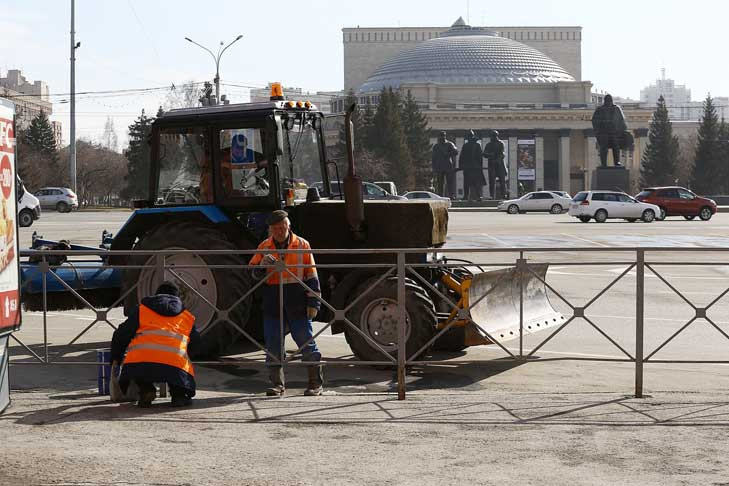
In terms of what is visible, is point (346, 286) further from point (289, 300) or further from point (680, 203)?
point (680, 203)

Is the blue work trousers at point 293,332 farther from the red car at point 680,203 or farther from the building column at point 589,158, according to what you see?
the building column at point 589,158

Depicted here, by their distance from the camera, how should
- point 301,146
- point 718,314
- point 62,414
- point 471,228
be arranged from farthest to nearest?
point 471,228
point 718,314
point 301,146
point 62,414

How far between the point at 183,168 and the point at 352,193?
7.25 ft

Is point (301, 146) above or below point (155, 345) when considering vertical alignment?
above

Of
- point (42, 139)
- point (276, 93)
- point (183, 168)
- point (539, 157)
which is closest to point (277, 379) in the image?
point (183, 168)

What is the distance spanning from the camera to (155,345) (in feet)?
27.9

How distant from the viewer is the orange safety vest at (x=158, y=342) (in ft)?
27.7

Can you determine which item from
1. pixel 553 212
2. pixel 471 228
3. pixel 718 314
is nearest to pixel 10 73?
pixel 553 212

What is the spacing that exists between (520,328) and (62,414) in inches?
162

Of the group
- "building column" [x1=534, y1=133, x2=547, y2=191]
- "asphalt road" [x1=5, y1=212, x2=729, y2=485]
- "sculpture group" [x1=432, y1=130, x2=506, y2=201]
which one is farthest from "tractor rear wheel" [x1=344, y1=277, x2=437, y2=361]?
"building column" [x1=534, y1=133, x2=547, y2=191]

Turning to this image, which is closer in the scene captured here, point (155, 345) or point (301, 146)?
point (155, 345)

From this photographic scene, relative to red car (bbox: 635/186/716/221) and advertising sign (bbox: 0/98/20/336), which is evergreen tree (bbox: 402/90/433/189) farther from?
advertising sign (bbox: 0/98/20/336)

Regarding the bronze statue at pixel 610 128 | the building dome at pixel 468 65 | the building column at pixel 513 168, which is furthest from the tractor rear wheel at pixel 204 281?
the building dome at pixel 468 65

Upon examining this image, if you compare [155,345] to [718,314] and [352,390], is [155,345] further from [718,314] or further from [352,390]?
[718,314]
